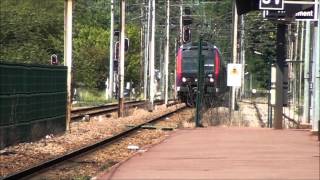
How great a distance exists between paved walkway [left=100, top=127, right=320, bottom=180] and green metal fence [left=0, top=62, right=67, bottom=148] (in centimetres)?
371

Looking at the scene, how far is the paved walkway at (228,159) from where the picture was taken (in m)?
11.0

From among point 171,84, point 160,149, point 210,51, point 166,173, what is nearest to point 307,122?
point 160,149

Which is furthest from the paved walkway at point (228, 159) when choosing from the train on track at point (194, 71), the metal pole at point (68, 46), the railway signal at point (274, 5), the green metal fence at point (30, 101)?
the train on track at point (194, 71)

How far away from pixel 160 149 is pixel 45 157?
8.55 ft

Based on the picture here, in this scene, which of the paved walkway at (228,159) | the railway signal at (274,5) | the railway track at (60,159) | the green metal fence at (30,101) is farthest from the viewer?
the railway signal at (274,5)

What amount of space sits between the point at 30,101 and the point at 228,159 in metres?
7.45

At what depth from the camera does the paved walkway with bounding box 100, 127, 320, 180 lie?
1105 cm

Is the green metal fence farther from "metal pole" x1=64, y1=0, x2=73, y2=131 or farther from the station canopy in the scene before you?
the station canopy

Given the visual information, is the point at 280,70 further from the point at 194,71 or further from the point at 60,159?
the point at 194,71

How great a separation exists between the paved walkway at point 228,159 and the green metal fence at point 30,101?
3.71m

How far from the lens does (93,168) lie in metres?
14.1

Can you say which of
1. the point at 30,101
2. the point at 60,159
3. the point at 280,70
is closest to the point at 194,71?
the point at 280,70

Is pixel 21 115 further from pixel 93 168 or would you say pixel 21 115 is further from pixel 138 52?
pixel 138 52

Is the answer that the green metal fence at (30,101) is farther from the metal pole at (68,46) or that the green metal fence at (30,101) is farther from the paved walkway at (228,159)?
the paved walkway at (228,159)
